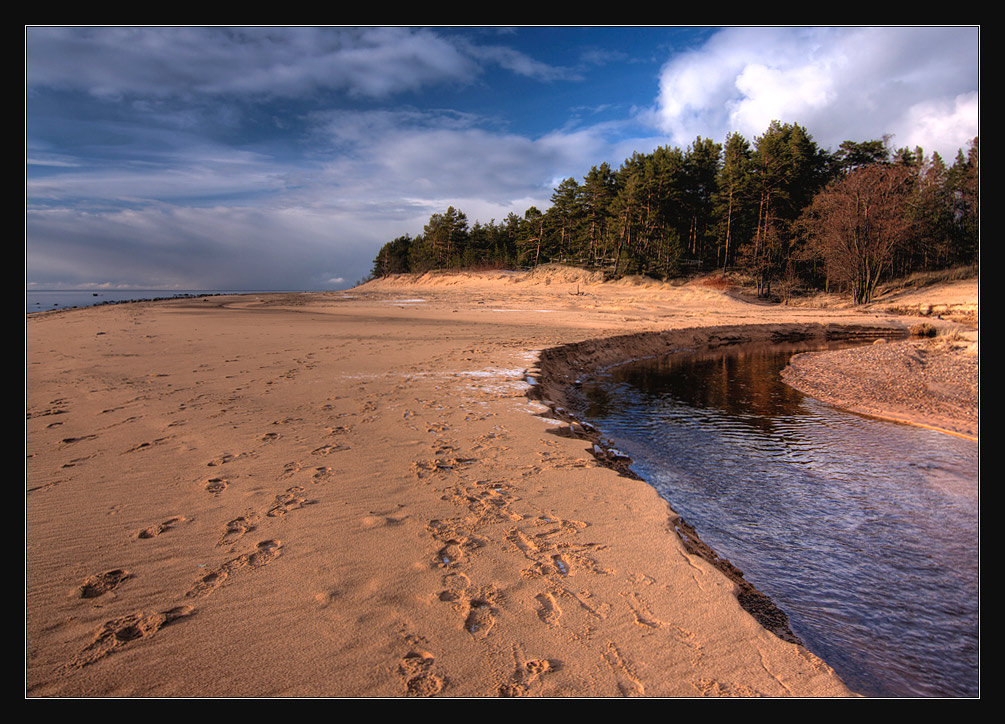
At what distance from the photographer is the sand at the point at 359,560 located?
7.15 feet

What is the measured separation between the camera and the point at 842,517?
4.93 metres

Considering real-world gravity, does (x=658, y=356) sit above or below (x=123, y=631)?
below

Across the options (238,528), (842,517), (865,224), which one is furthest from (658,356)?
(865,224)

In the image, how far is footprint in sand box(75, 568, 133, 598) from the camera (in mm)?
2635

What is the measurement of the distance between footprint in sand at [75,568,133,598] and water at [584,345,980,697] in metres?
4.28

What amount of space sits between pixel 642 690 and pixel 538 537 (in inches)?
54.5

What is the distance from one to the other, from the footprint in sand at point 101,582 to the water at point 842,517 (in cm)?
428

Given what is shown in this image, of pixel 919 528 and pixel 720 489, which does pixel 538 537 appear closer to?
pixel 720 489

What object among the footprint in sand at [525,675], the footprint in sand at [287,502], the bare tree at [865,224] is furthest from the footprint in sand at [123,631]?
the bare tree at [865,224]

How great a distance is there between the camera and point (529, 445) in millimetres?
5480

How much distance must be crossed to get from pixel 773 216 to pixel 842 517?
43.6 metres

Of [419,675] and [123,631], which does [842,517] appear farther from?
[123,631]

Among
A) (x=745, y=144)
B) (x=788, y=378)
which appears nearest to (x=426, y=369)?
(x=788, y=378)

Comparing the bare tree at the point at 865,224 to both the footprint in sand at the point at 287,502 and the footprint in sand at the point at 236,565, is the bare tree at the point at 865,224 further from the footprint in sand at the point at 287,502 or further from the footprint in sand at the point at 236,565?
the footprint in sand at the point at 236,565
